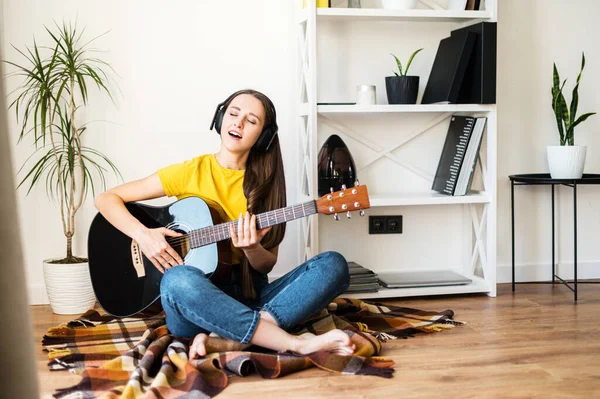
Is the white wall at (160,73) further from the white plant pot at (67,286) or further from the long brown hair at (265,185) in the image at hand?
the long brown hair at (265,185)

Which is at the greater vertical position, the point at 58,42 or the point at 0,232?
the point at 58,42

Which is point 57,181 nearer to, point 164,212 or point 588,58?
point 164,212

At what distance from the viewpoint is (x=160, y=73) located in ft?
9.21

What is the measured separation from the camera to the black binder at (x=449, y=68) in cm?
270

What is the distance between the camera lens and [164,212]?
2.17m

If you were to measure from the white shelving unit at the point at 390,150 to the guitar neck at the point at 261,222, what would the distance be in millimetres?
680

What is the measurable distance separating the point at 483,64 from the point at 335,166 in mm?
697

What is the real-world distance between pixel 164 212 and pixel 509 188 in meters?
1.66

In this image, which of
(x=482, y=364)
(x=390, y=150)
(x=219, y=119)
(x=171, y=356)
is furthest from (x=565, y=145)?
(x=171, y=356)

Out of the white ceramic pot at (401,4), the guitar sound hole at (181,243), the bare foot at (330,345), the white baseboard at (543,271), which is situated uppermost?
the white ceramic pot at (401,4)

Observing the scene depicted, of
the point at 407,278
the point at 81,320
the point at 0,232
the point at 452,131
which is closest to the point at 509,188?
the point at 452,131

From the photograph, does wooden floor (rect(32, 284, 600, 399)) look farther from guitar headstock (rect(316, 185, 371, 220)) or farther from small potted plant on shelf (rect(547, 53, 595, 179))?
small potted plant on shelf (rect(547, 53, 595, 179))

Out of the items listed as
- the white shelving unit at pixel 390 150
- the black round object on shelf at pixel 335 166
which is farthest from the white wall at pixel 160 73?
the black round object on shelf at pixel 335 166

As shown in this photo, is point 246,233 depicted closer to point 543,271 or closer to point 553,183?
point 553,183
